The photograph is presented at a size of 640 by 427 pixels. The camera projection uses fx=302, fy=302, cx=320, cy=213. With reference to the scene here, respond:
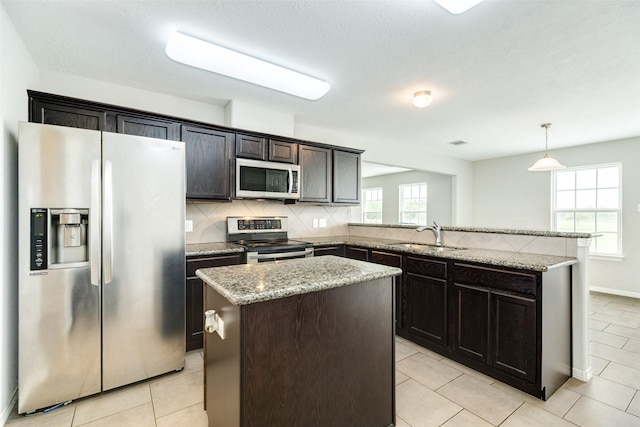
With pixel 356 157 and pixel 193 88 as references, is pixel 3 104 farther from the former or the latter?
pixel 356 157

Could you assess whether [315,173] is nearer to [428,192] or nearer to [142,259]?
[142,259]

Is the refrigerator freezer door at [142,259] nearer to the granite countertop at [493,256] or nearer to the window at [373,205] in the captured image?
the granite countertop at [493,256]

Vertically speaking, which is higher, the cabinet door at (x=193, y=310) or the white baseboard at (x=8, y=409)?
the cabinet door at (x=193, y=310)

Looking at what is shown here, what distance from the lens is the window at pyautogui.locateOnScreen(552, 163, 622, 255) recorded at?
16.0ft

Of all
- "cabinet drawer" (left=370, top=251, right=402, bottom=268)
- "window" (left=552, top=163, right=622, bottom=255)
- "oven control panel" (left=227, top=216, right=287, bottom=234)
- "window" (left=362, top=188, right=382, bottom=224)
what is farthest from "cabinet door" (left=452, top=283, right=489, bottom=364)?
"window" (left=362, top=188, right=382, bottom=224)

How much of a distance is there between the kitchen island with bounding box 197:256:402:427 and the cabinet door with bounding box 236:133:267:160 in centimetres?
176

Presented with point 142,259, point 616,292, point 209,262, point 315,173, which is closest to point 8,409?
point 142,259

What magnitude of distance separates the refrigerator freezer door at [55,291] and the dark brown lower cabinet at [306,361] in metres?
0.96

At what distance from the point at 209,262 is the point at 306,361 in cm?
167

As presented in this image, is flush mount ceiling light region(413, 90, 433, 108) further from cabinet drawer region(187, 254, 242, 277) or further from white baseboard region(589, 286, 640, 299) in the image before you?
white baseboard region(589, 286, 640, 299)

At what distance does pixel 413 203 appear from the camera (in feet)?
26.3

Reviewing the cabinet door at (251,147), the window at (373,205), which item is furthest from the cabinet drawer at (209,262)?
the window at (373,205)

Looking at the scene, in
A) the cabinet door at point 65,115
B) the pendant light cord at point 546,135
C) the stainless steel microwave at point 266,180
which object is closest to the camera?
the cabinet door at point 65,115

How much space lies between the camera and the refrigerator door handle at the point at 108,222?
2033mm
